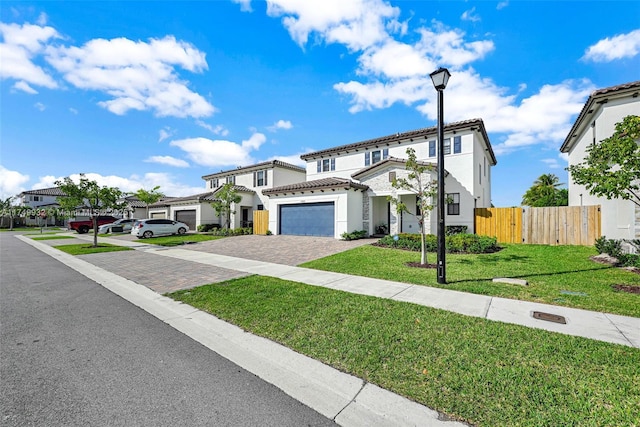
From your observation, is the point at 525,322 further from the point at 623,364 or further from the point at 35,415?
the point at 35,415

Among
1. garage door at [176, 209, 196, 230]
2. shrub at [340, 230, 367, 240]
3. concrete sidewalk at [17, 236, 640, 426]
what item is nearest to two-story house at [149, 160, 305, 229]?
garage door at [176, 209, 196, 230]

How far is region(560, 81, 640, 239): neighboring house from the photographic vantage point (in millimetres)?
9906

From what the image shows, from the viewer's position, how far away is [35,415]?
8.51 feet

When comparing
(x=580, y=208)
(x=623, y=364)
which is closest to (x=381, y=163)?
(x=580, y=208)

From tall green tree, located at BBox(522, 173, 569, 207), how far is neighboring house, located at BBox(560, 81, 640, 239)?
57.0ft

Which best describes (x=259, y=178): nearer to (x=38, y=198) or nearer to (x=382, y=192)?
(x=382, y=192)

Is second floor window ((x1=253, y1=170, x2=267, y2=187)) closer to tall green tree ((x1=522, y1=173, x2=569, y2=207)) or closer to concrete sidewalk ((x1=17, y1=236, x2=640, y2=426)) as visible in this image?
concrete sidewalk ((x1=17, y1=236, x2=640, y2=426))

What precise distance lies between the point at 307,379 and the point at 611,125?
1735 centimetres

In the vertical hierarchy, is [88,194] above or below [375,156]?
below

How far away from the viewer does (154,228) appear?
2467cm

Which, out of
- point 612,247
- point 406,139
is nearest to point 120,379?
point 612,247

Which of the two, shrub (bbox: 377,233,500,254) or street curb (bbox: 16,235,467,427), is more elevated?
shrub (bbox: 377,233,500,254)

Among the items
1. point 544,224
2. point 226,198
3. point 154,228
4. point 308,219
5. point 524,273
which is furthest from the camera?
point 226,198

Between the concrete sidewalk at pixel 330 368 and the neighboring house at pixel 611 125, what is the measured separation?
24.5ft
